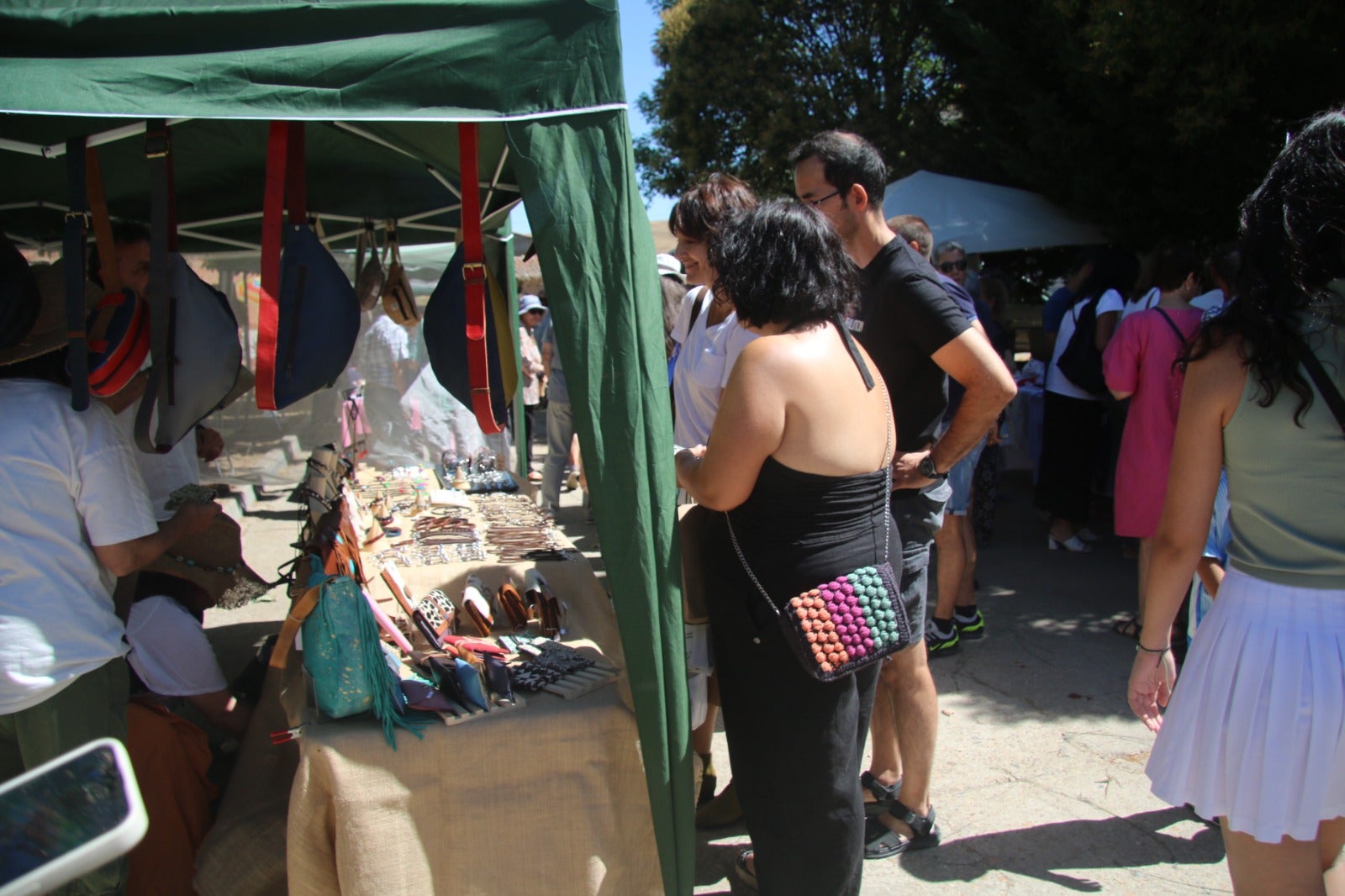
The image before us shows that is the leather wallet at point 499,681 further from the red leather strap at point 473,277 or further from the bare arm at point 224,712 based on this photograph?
the bare arm at point 224,712

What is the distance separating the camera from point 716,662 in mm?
2250

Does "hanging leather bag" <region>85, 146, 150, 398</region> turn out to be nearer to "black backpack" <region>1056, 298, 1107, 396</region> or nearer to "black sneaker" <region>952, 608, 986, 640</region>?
"black sneaker" <region>952, 608, 986, 640</region>

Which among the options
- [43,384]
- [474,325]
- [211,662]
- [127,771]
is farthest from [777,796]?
[211,662]

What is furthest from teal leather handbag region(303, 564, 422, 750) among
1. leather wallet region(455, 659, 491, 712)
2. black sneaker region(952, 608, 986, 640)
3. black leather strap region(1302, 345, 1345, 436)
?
black sneaker region(952, 608, 986, 640)

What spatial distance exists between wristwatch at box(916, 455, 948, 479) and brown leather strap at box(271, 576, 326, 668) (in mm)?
1560

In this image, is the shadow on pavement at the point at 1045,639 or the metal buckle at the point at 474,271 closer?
the metal buckle at the point at 474,271

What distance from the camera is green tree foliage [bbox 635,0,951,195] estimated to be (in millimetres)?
13688

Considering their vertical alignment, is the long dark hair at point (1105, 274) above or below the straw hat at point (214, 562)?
above

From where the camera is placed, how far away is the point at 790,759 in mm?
2080

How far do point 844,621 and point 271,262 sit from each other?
1706mm

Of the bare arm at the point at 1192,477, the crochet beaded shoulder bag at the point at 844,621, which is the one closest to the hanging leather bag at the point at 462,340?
the crochet beaded shoulder bag at the point at 844,621

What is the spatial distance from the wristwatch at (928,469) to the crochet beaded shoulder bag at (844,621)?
51 centimetres

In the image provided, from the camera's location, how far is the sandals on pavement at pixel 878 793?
2.83 m

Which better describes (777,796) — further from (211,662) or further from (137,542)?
(211,662)
